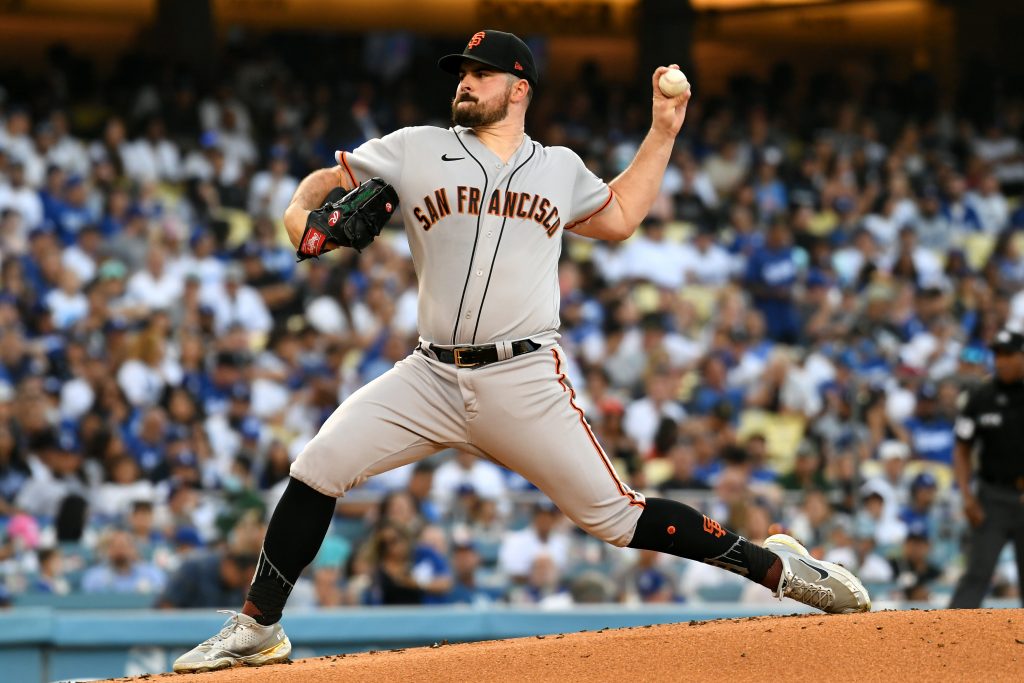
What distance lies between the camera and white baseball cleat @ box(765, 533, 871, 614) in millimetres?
4574

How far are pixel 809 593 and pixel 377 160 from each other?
1.90 meters

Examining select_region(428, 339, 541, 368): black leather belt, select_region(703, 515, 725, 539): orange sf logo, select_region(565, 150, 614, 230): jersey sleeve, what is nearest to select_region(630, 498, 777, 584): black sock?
select_region(703, 515, 725, 539): orange sf logo

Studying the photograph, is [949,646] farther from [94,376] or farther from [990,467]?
[94,376]

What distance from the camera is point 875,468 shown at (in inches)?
415

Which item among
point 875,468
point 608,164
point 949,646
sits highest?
point 608,164

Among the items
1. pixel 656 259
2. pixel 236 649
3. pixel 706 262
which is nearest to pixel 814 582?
pixel 236 649

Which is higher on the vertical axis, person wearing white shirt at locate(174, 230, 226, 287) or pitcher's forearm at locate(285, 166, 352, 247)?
pitcher's forearm at locate(285, 166, 352, 247)

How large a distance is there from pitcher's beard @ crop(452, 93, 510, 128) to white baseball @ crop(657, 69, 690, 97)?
48cm

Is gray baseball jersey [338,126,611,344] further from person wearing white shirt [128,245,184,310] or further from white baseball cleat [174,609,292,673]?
person wearing white shirt [128,245,184,310]

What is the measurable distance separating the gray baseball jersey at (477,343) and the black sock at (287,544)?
69 millimetres

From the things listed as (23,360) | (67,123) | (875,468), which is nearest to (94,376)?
(23,360)

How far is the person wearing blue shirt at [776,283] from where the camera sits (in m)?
12.7

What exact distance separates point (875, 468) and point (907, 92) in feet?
26.6

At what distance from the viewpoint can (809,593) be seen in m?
4.62
